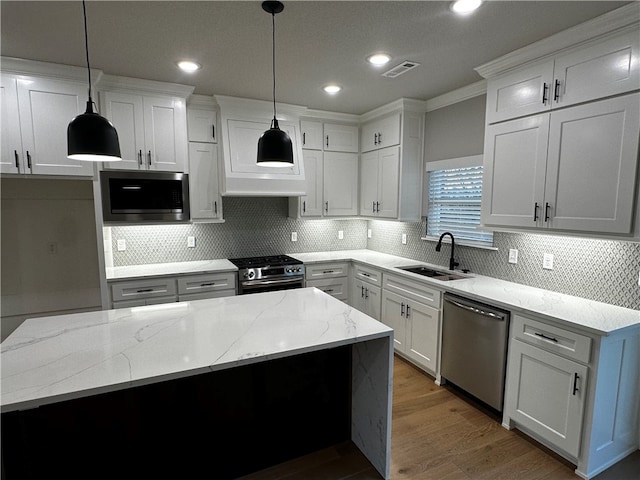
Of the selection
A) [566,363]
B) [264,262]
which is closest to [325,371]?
[566,363]

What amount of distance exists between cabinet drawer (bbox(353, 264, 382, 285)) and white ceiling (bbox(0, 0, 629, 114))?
1.86 m

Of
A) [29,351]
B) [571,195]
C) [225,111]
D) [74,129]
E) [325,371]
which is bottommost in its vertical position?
[325,371]

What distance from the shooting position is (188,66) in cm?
263

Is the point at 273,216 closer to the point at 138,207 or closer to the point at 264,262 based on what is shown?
the point at 264,262

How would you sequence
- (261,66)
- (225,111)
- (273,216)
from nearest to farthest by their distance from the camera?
(261,66) < (225,111) < (273,216)

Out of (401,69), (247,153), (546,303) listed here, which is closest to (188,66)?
(247,153)

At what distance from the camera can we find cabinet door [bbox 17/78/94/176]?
8.58ft

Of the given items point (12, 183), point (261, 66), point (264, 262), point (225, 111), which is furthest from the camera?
point (264, 262)

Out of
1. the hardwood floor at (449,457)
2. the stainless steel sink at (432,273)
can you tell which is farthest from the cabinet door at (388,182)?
the hardwood floor at (449,457)

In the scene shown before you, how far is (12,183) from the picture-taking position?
2.94 m

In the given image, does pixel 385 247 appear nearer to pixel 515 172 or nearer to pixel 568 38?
pixel 515 172

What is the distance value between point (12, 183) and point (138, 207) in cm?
98

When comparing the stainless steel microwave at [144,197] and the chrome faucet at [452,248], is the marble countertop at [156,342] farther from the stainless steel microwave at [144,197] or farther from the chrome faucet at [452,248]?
the chrome faucet at [452,248]

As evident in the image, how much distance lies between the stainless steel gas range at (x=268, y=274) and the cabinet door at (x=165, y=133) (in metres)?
1.13
